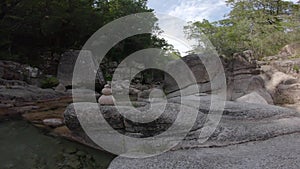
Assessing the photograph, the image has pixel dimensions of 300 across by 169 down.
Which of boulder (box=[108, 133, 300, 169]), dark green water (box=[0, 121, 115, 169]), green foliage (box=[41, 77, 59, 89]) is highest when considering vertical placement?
green foliage (box=[41, 77, 59, 89])

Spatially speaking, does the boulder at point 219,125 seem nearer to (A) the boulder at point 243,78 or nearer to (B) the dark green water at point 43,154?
(B) the dark green water at point 43,154

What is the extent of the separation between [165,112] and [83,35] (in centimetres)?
1502

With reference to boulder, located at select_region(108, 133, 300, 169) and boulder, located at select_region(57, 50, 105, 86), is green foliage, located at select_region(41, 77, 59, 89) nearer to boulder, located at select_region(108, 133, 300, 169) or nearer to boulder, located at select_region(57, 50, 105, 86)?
boulder, located at select_region(57, 50, 105, 86)

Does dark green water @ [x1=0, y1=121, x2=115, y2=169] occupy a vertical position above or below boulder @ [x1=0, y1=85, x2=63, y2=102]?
below

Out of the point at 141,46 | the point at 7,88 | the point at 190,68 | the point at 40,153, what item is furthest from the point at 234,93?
the point at 141,46

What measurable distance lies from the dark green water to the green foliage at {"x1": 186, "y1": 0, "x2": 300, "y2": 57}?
33.2 feet

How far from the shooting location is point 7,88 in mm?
10414

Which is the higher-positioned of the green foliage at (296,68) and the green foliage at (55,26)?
the green foliage at (55,26)

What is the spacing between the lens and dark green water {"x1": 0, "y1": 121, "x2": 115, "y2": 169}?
4109 mm

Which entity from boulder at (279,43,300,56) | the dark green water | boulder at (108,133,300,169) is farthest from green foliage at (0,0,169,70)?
boulder at (108,133,300,169)

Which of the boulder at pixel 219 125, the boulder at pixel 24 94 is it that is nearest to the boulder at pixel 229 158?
the boulder at pixel 219 125

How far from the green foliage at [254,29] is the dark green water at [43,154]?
10130mm

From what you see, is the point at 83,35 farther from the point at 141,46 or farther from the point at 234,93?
the point at 234,93

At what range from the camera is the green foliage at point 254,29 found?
16109 millimetres
